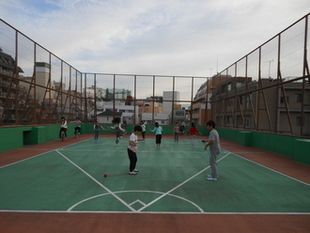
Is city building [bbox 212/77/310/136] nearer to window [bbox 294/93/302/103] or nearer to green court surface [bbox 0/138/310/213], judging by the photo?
window [bbox 294/93/302/103]

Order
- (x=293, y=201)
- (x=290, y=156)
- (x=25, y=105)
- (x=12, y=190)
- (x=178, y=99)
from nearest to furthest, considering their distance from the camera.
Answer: (x=293, y=201) < (x=12, y=190) < (x=290, y=156) < (x=25, y=105) < (x=178, y=99)

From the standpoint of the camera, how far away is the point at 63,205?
5.08m

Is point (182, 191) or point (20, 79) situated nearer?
point (182, 191)

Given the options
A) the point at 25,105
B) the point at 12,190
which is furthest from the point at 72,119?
the point at 12,190

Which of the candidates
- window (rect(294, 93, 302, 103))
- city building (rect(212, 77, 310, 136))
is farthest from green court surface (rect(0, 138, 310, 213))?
window (rect(294, 93, 302, 103))

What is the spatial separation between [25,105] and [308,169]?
620 inches

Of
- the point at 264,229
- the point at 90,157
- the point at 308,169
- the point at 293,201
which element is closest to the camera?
the point at 264,229

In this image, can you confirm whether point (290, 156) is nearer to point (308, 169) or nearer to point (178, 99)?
point (308, 169)

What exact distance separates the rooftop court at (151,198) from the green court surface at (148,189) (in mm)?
22

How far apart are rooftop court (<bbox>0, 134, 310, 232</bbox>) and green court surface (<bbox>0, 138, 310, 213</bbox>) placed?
2cm

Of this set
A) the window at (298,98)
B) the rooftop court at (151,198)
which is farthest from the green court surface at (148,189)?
the window at (298,98)

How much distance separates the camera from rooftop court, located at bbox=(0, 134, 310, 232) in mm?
4301

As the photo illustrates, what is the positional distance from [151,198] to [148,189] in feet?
2.30

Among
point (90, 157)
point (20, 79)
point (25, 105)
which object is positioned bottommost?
point (90, 157)
